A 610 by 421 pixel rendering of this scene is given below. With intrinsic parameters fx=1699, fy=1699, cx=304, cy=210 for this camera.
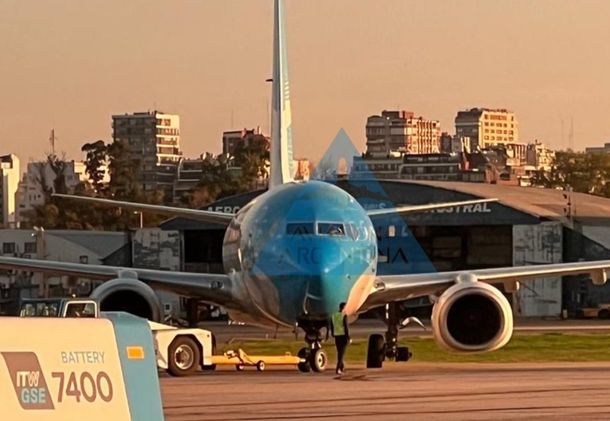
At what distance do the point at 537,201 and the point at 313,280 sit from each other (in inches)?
2353

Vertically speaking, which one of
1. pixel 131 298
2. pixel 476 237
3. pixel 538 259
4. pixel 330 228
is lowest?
pixel 131 298

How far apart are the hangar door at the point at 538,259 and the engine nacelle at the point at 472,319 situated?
44653mm

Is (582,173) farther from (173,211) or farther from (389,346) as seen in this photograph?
(389,346)

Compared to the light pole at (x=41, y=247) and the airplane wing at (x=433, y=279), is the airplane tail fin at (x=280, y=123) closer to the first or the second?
the airplane wing at (x=433, y=279)

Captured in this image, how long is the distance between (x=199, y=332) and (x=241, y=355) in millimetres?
1576

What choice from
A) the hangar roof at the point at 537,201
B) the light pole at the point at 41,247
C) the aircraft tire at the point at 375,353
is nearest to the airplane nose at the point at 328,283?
the aircraft tire at the point at 375,353

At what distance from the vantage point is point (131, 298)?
3466 cm

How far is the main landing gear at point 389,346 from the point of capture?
32.2m

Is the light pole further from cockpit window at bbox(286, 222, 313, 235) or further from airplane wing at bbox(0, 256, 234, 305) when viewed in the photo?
cockpit window at bbox(286, 222, 313, 235)

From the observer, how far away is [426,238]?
85000 millimetres

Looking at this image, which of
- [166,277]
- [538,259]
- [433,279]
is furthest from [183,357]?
[538,259]

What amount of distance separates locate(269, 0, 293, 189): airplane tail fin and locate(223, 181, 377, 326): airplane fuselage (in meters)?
5.89

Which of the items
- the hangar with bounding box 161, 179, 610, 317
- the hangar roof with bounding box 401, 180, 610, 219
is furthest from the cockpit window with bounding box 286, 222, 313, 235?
the hangar roof with bounding box 401, 180, 610, 219

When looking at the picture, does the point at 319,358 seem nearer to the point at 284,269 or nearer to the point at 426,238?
the point at 284,269
